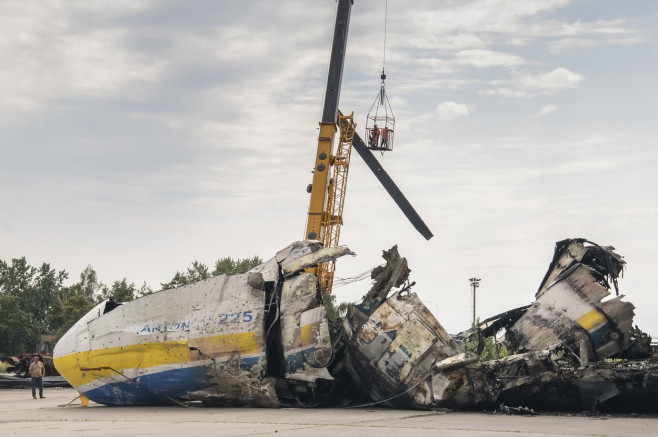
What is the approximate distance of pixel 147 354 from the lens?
20.3 metres

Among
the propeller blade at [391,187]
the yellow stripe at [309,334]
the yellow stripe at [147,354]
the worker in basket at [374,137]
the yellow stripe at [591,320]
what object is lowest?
the yellow stripe at [147,354]

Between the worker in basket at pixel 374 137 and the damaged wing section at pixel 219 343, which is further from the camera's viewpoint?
the worker in basket at pixel 374 137

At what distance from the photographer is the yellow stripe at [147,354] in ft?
64.0

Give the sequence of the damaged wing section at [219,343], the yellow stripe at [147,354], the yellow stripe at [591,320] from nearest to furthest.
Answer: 1. the yellow stripe at [591,320]
2. the damaged wing section at [219,343]
3. the yellow stripe at [147,354]

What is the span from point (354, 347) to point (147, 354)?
5200 mm

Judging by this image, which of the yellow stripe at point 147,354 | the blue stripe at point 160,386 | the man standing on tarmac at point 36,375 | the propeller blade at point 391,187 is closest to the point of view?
the yellow stripe at point 147,354

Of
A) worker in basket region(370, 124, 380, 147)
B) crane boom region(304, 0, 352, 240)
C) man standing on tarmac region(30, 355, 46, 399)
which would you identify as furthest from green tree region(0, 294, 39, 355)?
man standing on tarmac region(30, 355, 46, 399)

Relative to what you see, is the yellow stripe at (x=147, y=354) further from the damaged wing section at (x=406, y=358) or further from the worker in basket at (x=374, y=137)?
the worker in basket at (x=374, y=137)

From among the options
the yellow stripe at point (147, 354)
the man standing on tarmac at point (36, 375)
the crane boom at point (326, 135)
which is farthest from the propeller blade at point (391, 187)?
the yellow stripe at point (147, 354)

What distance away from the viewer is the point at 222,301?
20.2 metres

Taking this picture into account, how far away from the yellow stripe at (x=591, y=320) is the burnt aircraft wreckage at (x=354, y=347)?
0.02 meters

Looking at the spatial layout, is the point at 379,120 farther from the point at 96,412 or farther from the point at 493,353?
A: the point at 96,412

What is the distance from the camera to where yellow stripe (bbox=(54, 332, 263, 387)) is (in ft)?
64.0

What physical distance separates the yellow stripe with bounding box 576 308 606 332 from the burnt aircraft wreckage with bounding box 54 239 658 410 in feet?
0.08
